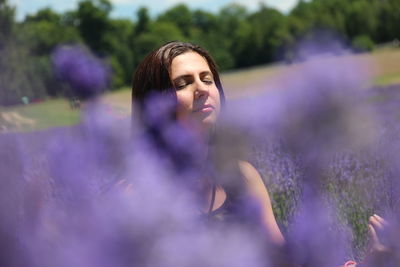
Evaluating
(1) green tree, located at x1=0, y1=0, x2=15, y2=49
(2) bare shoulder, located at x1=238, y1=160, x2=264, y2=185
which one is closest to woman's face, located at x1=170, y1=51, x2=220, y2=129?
(2) bare shoulder, located at x1=238, y1=160, x2=264, y2=185

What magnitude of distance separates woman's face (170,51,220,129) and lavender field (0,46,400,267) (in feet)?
0.26

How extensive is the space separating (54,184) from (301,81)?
112cm

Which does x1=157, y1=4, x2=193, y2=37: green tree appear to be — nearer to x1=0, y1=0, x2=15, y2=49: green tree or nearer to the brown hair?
the brown hair

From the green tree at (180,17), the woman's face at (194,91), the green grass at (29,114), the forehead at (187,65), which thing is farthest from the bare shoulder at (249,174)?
the green tree at (180,17)

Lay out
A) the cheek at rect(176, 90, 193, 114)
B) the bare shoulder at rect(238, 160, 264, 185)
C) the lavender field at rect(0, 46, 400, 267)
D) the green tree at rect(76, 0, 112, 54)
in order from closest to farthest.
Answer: the lavender field at rect(0, 46, 400, 267)
the cheek at rect(176, 90, 193, 114)
the bare shoulder at rect(238, 160, 264, 185)
the green tree at rect(76, 0, 112, 54)

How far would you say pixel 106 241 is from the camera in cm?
92

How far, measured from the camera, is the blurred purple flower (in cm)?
101

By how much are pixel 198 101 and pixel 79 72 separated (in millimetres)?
361

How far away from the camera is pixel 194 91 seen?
4.17 feet

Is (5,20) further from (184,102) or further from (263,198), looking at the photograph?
(263,198)

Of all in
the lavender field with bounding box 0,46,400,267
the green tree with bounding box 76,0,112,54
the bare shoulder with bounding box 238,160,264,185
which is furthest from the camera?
the green tree with bounding box 76,0,112,54

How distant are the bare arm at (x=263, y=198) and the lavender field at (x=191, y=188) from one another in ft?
0.10

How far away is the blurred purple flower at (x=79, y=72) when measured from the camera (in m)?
1.01

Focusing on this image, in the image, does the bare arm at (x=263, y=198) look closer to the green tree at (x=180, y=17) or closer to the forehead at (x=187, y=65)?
the forehead at (x=187, y=65)
